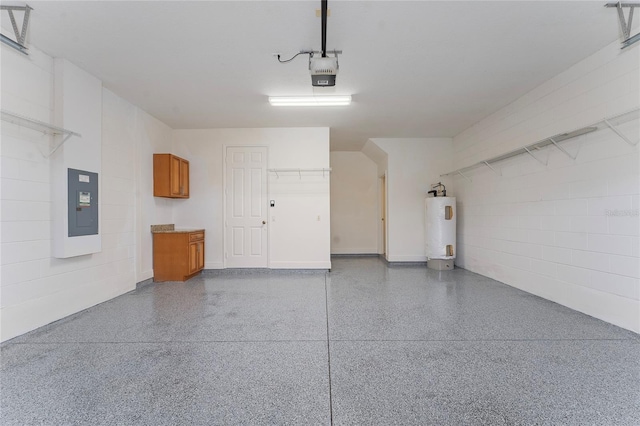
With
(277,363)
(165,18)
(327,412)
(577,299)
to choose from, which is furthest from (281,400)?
(577,299)

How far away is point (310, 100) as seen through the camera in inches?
180

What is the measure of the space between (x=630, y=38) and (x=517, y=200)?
7.61 feet

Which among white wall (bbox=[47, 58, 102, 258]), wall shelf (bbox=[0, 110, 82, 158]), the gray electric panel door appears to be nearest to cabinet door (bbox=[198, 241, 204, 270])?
white wall (bbox=[47, 58, 102, 258])

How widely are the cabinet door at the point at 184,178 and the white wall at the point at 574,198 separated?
5.76 metres

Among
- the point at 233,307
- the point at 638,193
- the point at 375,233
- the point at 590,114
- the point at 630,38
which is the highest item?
the point at 630,38

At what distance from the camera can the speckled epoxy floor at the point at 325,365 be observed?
1743 millimetres

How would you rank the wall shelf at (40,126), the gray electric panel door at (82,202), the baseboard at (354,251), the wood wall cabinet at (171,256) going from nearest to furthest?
1. the wall shelf at (40,126)
2. the gray electric panel door at (82,202)
3. the wood wall cabinet at (171,256)
4. the baseboard at (354,251)

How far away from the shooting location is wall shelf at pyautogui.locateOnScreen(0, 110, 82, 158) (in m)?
2.81

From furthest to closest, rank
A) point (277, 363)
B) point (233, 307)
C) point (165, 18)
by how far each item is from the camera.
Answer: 1. point (233, 307)
2. point (165, 18)
3. point (277, 363)

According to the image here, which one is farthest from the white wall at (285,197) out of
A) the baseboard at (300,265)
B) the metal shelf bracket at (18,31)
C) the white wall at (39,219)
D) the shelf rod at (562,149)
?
the shelf rod at (562,149)

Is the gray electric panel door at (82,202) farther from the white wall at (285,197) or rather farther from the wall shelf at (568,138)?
the wall shelf at (568,138)

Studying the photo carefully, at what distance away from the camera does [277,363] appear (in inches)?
90.9

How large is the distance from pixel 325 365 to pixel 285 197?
4.17 metres

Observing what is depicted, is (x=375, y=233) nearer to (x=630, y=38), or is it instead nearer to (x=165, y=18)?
(x=630, y=38)
